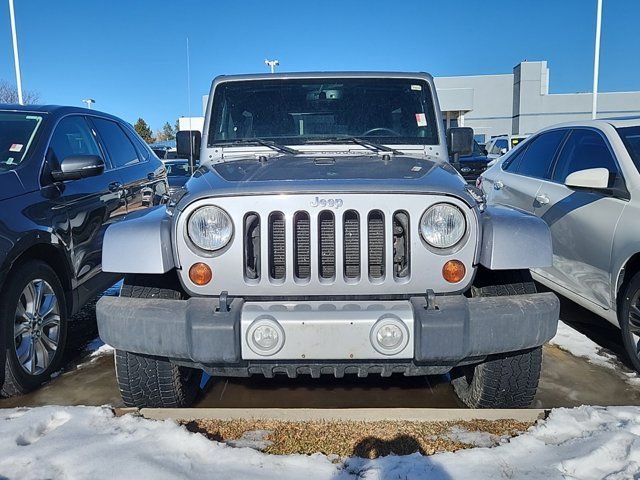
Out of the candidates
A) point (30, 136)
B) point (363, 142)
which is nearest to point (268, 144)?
point (363, 142)

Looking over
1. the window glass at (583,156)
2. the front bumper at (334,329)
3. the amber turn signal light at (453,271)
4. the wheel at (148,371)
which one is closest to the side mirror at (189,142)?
the wheel at (148,371)

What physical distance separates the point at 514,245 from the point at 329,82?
6.66 feet

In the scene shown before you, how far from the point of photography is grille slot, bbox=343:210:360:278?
2.59 m

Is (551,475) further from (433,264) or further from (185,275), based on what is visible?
(185,275)

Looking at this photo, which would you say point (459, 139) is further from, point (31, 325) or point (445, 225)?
point (31, 325)

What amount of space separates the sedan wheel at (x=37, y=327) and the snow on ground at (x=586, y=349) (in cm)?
340

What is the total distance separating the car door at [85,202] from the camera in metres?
3.93

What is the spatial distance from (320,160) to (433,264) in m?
1.06

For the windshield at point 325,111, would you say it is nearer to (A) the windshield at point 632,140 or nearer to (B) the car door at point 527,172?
(A) the windshield at point 632,140

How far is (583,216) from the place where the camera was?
406 centimetres

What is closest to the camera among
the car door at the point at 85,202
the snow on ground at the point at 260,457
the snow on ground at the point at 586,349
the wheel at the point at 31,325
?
the snow on ground at the point at 260,457

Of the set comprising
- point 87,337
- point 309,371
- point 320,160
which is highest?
point 320,160

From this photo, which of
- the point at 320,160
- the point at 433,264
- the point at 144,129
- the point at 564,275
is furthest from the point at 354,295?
the point at 144,129

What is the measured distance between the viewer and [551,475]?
2.25 m
